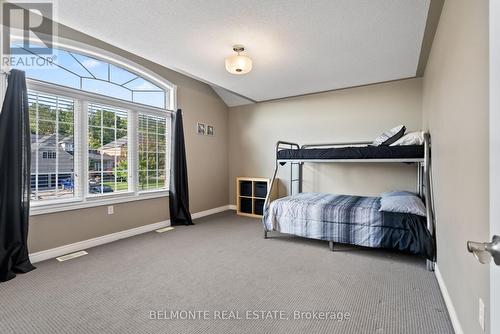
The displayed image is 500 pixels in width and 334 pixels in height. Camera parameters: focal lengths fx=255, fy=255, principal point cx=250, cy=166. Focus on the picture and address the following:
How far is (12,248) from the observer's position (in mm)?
2424

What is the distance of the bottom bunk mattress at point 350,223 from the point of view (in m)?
2.60

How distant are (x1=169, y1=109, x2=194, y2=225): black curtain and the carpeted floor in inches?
41.4

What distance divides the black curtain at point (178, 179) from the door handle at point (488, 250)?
3.96 metres

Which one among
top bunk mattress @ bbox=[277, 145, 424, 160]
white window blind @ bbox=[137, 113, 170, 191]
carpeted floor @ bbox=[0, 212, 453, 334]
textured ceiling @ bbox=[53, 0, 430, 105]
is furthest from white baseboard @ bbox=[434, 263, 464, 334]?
white window blind @ bbox=[137, 113, 170, 191]

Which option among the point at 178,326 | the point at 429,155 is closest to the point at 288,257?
the point at 178,326

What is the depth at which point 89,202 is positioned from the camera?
319 cm

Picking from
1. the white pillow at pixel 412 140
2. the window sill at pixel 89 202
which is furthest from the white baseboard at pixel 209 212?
the white pillow at pixel 412 140

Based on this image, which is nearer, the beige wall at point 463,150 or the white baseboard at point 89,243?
the beige wall at point 463,150

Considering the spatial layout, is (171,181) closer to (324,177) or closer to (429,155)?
(324,177)

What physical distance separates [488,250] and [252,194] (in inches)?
171

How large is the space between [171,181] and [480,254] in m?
4.02

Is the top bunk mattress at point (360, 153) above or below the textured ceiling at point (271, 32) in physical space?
below
